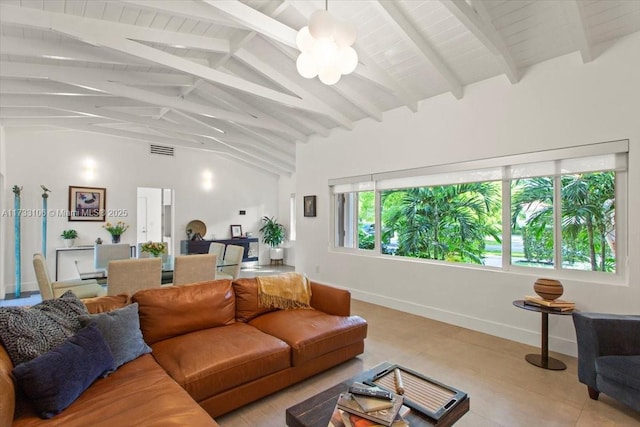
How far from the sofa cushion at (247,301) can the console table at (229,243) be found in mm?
4414

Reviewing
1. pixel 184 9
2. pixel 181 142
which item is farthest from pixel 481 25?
pixel 181 142

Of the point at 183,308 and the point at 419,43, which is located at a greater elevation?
the point at 419,43

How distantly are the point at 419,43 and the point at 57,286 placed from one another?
4.94m

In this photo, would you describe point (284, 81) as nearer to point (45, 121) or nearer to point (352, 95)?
point (352, 95)

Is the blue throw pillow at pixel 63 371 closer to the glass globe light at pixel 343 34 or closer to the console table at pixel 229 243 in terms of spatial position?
the glass globe light at pixel 343 34

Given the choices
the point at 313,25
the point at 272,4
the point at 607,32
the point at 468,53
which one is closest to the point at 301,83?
the point at 272,4

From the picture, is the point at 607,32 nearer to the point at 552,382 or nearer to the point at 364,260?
the point at 552,382

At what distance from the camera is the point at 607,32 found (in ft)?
9.29

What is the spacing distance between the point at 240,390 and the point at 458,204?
3.47m

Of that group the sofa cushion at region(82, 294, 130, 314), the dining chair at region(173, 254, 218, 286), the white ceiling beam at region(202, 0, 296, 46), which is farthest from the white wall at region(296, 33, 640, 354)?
the sofa cushion at region(82, 294, 130, 314)

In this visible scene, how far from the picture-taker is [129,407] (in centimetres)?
151

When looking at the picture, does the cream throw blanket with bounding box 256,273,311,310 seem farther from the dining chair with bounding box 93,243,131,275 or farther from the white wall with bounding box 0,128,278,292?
the white wall with bounding box 0,128,278,292

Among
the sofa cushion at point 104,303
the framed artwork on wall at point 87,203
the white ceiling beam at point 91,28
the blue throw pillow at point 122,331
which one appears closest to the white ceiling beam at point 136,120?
the framed artwork on wall at point 87,203

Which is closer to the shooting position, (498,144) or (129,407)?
(129,407)
